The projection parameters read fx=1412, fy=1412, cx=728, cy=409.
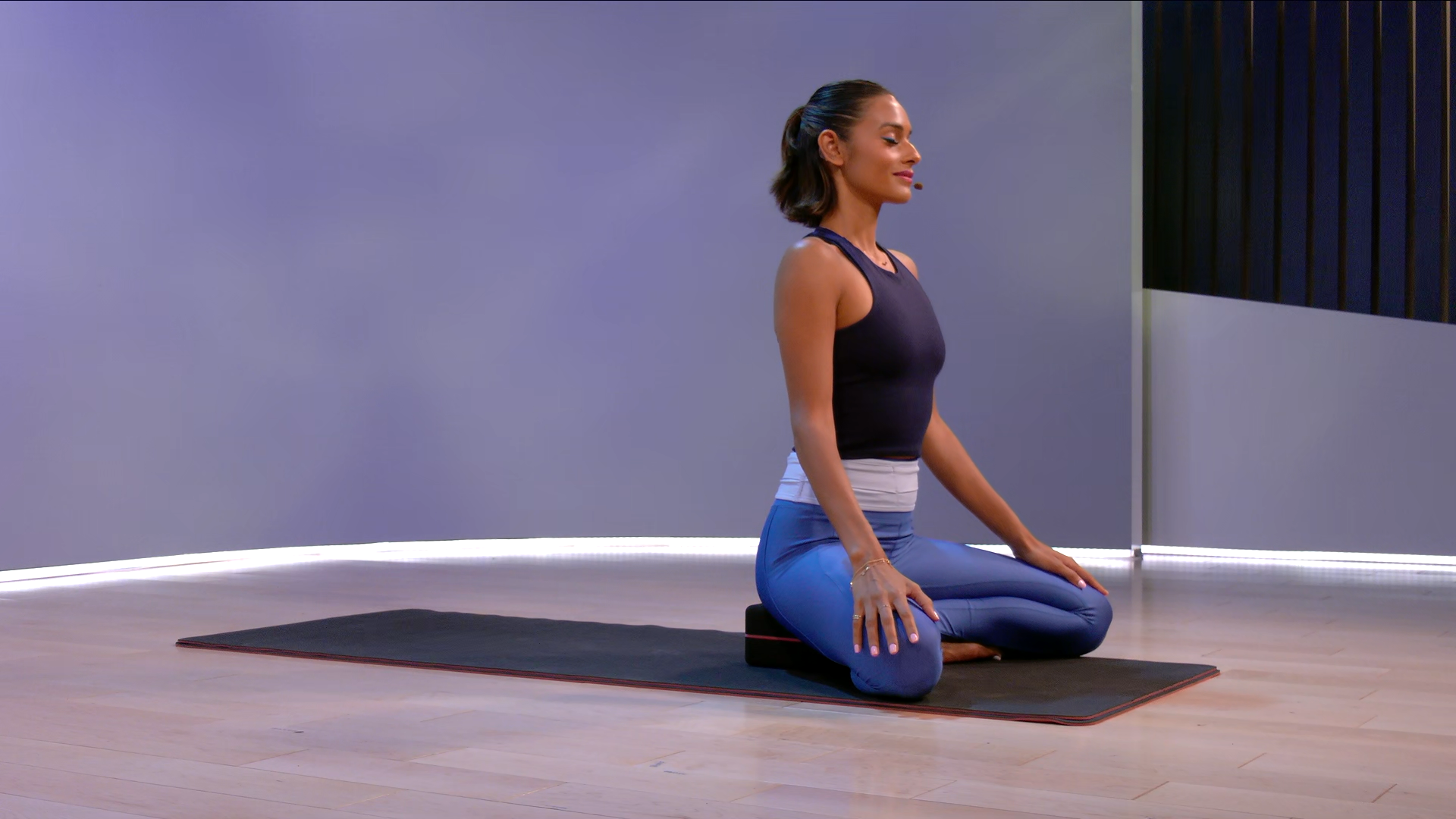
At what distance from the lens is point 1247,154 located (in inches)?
193

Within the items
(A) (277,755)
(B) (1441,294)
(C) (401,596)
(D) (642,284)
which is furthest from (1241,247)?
(A) (277,755)

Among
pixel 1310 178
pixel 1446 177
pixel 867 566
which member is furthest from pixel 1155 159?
pixel 867 566

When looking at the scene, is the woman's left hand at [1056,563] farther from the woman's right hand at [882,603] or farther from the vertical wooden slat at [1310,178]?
the vertical wooden slat at [1310,178]

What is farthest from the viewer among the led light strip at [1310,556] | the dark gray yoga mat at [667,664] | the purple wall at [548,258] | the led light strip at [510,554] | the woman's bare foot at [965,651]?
the led light strip at [1310,556]

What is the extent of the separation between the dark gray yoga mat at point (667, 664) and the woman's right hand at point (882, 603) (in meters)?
0.13

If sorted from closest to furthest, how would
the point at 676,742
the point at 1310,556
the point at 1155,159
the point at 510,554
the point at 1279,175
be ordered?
the point at 676,742 → the point at 1310,556 → the point at 510,554 → the point at 1279,175 → the point at 1155,159

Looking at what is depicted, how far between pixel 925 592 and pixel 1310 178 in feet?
10.4

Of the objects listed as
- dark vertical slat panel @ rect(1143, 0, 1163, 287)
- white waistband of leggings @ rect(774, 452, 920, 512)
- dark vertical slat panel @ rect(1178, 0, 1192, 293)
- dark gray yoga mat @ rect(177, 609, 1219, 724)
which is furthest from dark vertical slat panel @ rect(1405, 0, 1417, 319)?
white waistband of leggings @ rect(774, 452, 920, 512)

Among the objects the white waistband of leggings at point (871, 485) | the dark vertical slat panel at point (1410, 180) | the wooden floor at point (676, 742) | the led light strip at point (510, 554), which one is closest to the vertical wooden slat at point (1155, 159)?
the dark vertical slat panel at point (1410, 180)

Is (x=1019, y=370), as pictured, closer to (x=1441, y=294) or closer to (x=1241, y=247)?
(x=1241, y=247)

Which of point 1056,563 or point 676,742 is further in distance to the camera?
point 1056,563

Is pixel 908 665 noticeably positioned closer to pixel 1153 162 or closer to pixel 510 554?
pixel 510 554

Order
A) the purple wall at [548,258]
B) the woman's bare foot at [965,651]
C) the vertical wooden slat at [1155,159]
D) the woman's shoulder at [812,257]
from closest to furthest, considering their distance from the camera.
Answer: the woman's shoulder at [812,257] < the woman's bare foot at [965,651] < the purple wall at [548,258] < the vertical wooden slat at [1155,159]

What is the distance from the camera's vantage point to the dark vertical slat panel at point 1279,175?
484 cm
